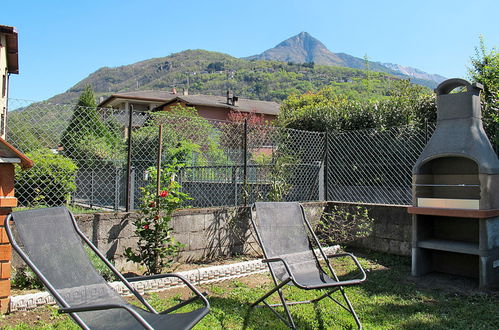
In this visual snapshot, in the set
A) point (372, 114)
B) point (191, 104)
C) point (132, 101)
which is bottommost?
point (372, 114)

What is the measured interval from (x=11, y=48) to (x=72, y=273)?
13.9m

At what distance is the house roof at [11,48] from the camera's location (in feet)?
38.5

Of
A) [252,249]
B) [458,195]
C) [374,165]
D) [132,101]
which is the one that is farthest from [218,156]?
[132,101]

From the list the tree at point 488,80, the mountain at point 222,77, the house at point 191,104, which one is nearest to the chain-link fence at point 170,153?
the tree at point 488,80

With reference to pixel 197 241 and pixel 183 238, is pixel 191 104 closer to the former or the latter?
pixel 197 241

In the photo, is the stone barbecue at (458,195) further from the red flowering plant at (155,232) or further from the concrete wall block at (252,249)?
the red flowering plant at (155,232)

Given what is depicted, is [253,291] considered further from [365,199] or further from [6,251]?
[365,199]

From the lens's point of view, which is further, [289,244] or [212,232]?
[212,232]

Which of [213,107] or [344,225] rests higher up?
[213,107]

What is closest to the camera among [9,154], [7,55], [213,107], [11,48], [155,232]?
[9,154]

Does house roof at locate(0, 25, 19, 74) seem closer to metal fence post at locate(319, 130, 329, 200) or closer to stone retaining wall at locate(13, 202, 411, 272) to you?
stone retaining wall at locate(13, 202, 411, 272)

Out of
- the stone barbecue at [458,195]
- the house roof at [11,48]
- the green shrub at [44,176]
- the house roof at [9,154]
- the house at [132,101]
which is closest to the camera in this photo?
the house roof at [9,154]

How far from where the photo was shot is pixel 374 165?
862 cm

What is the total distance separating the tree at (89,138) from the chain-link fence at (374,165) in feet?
13.6
